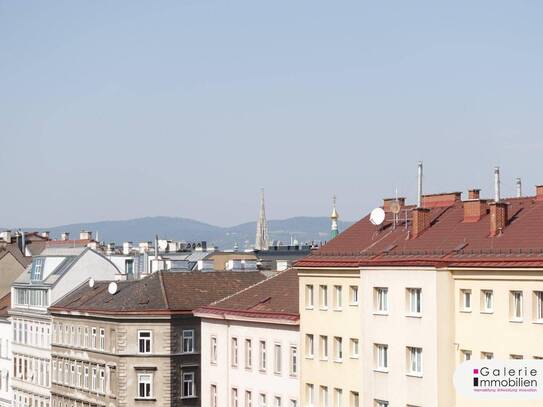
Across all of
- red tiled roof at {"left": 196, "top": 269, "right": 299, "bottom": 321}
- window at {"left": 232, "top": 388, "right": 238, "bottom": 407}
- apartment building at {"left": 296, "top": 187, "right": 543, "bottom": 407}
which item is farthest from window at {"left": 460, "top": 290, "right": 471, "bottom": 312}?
window at {"left": 232, "top": 388, "right": 238, "bottom": 407}

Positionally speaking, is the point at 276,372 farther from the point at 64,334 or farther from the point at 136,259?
the point at 136,259

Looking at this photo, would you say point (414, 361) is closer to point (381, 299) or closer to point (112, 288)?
point (381, 299)

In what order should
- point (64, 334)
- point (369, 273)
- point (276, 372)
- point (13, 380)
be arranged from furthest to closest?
point (13, 380)
point (64, 334)
point (276, 372)
point (369, 273)

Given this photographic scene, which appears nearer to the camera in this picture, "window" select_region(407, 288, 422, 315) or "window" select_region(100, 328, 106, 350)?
"window" select_region(407, 288, 422, 315)

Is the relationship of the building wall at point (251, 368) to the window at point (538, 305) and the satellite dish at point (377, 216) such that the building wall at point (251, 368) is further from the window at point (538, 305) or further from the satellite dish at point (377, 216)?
the window at point (538, 305)

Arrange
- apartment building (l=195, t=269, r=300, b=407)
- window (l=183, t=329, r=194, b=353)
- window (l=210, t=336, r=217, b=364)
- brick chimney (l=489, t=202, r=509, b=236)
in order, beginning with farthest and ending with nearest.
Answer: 1. window (l=183, t=329, r=194, b=353)
2. window (l=210, t=336, r=217, b=364)
3. apartment building (l=195, t=269, r=300, b=407)
4. brick chimney (l=489, t=202, r=509, b=236)

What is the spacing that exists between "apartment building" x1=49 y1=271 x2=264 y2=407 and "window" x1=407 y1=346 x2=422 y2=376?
33.9 meters

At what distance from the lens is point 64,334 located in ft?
395

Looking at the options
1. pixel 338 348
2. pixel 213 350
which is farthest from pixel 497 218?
pixel 213 350

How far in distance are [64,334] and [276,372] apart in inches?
1411

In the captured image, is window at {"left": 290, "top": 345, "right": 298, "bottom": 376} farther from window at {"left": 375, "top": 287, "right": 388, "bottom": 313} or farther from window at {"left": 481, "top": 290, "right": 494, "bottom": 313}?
window at {"left": 481, "top": 290, "right": 494, "bottom": 313}

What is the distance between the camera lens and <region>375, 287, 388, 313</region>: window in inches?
2985

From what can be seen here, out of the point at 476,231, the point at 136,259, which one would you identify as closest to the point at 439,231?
the point at 476,231

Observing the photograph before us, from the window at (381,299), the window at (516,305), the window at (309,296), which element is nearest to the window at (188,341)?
the window at (309,296)
